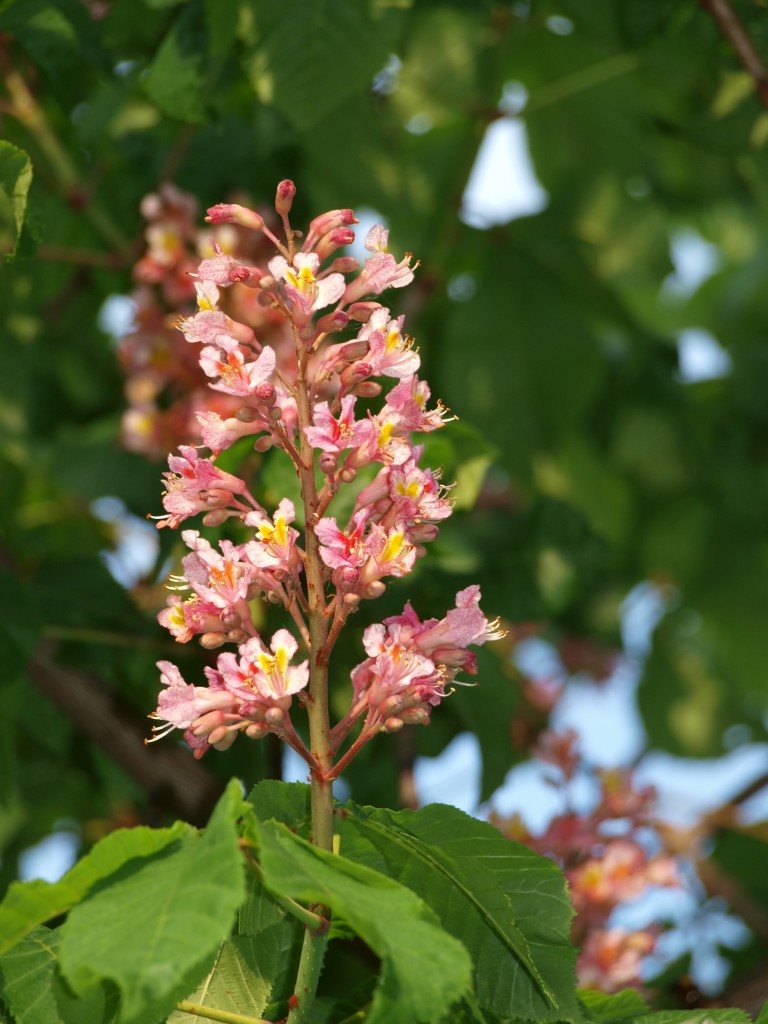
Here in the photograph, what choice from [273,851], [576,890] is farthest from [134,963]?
[576,890]

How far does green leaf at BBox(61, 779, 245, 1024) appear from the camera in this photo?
1138 mm

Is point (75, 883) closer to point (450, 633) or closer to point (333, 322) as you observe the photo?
point (450, 633)

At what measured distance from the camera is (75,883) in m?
1.39

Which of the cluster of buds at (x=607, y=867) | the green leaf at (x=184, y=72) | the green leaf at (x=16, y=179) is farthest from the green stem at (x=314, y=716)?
the cluster of buds at (x=607, y=867)

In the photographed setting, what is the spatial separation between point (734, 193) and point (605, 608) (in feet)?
4.96

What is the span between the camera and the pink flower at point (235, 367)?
162cm

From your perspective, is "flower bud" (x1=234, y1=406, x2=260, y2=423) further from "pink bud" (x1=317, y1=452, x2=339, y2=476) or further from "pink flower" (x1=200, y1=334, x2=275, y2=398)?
"pink bud" (x1=317, y1=452, x2=339, y2=476)

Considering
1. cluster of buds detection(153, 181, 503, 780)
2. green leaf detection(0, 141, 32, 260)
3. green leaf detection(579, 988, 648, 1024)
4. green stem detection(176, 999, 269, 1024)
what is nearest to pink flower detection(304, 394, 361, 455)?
cluster of buds detection(153, 181, 503, 780)

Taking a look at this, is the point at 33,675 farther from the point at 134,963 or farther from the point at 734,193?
the point at 734,193

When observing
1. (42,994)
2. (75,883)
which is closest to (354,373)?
(75,883)

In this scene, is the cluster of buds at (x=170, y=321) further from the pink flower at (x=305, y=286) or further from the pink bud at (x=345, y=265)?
the pink flower at (x=305, y=286)

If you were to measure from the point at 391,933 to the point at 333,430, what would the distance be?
2.01ft

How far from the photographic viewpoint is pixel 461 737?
344 centimetres

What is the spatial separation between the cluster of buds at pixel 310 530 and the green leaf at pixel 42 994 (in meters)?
0.30
